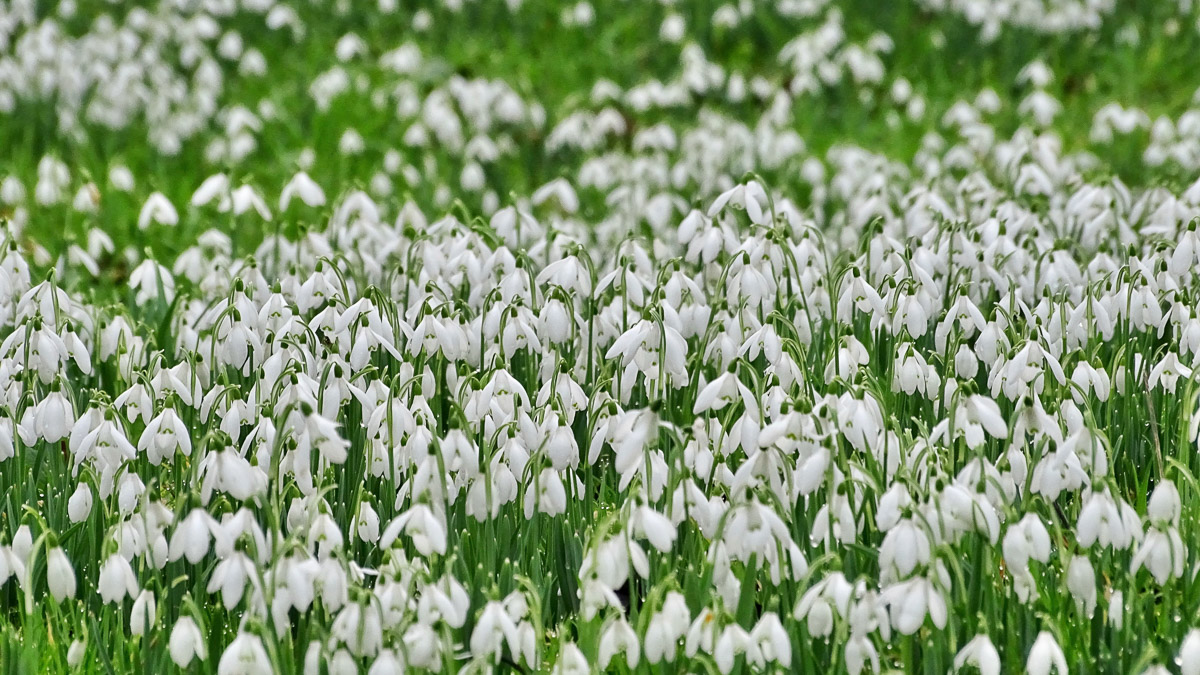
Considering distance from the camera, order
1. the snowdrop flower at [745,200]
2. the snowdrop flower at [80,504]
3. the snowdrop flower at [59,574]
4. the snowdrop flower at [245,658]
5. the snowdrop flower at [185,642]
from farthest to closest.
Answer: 1. the snowdrop flower at [745,200]
2. the snowdrop flower at [80,504]
3. the snowdrop flower at [59,574]
4. the snowdrop flower at [185,642]
5. the snowdrop flower at [245,658]

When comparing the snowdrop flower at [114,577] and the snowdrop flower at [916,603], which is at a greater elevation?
the snowdrop flower at [114,577]

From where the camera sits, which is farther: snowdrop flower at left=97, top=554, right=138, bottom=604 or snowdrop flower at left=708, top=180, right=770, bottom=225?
snowdrop flower at left=708, top=180, right=770, bottom=225

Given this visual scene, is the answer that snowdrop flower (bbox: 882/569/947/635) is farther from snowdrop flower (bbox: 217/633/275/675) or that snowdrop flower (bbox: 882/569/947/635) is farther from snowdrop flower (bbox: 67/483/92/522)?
snowdrop flower (bbox: 67/483/92/522)

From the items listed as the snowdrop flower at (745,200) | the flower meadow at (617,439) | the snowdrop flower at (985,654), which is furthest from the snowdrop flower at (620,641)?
the snowdrop flower at (745,200)

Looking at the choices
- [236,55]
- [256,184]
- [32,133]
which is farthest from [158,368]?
[236,55]

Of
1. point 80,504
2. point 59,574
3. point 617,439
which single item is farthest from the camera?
point 80,504

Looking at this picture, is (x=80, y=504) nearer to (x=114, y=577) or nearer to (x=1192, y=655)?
(x=114, y=577)

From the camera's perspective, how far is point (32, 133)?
6.67 m

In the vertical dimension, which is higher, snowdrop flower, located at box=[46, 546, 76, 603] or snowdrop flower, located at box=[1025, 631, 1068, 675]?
snowdrop flower, located at box=[46, 546, 76, 603]

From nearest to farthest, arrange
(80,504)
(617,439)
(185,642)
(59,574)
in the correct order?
(185,642) < (59,574) < (617,439) < (80,504)

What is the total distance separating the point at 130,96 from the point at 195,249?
123 inches

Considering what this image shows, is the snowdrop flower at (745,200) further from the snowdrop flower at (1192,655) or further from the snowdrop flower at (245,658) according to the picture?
the snowdrop flower at (245,658)

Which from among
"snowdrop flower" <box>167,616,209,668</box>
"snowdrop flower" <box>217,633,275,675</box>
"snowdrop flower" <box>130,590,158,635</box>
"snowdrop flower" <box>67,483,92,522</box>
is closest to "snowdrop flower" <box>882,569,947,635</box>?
"snowdrop flower" <box>217,633,275,675</box>

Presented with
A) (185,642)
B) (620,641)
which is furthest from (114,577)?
(620,641)
